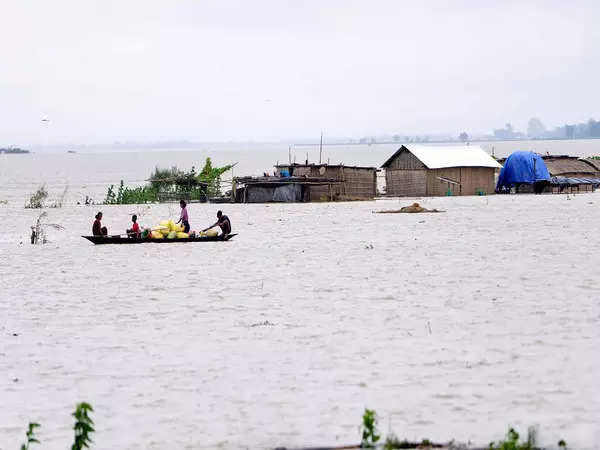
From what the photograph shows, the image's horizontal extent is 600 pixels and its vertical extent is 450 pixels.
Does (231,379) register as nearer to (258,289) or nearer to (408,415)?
(408,415)

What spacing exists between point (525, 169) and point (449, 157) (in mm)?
3737

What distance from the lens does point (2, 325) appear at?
1227 cm

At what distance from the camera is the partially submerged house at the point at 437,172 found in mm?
43062

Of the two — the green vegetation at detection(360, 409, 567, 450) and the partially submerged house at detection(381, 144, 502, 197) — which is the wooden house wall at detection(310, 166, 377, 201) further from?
the green vegetation at detection(360, 409, 567, 450)

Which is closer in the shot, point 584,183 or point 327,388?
point 327,388

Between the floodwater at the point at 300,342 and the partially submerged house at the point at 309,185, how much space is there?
736 inches

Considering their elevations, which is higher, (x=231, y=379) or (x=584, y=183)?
(x=584, y=183)

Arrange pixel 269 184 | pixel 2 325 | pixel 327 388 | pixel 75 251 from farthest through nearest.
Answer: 1. pixel 269 184
2. pixel 75 251
3. pixel 2 325
4. pixel 327 388

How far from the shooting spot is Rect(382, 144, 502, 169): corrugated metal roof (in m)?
42.8

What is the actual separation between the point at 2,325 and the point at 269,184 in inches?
1130

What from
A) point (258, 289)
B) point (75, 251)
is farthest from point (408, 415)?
point (75, 251)

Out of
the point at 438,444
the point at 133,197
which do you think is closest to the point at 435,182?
the point at 133,197

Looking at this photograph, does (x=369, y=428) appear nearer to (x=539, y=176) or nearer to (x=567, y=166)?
(x=539, y=176)

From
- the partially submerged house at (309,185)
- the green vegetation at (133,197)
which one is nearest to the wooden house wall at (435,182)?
the partially submerged house at (309,185)
